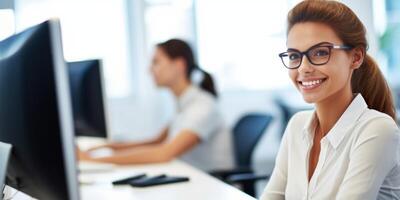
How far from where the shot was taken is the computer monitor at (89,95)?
216 centimetres

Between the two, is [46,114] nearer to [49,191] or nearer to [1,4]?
[49,191]

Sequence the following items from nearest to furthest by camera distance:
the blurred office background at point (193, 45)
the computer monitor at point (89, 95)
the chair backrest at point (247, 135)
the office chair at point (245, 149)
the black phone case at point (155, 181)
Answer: the black phone case at point (155, 181), the computer monitor at point (89, 95), the office chair at point (245, 149), the chair backrest at point (247, 135), the blurred office background at point (193, 45)

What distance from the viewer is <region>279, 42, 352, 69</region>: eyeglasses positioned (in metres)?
1.31

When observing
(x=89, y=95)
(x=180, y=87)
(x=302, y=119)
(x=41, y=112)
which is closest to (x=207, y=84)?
(x=180, y=87)

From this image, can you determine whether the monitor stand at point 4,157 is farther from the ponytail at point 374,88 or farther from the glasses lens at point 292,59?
the ponytail at point 374,88

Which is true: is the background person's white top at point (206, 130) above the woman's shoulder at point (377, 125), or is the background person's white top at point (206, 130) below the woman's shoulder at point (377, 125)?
below

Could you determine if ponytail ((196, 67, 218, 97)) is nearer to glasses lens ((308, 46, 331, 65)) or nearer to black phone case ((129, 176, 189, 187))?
black phone case ((129, 176, 189, 187))

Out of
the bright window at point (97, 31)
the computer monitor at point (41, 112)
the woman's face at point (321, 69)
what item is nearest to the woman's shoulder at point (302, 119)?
the woman's face at point (321, 69)

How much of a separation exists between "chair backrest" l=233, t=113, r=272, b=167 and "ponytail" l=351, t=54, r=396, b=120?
45.1 inches

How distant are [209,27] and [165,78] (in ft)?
4.76

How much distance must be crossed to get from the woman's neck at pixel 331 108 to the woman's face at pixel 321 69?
12 millimetres

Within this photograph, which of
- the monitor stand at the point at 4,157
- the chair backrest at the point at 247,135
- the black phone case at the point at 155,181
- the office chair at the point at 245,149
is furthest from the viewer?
the chair backrest at the point at 247,135

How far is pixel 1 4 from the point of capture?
5.66 feet

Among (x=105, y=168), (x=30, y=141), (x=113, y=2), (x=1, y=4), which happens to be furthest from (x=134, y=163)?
(x=113, y=2)
